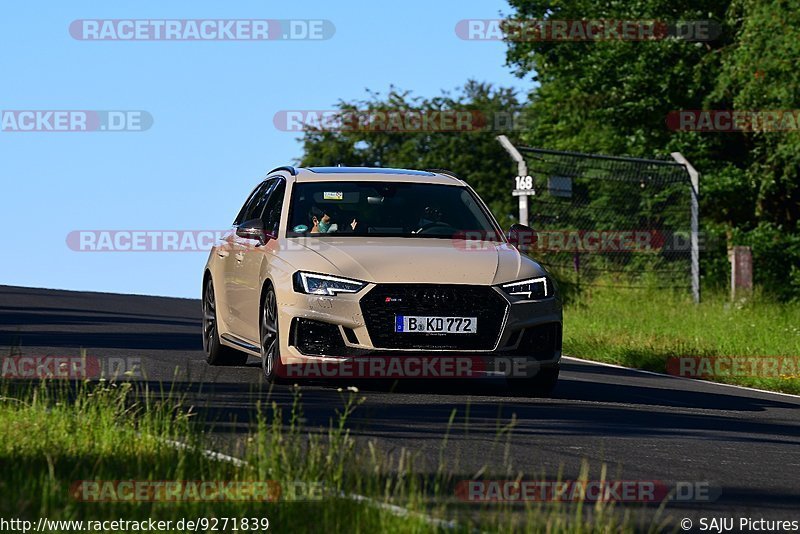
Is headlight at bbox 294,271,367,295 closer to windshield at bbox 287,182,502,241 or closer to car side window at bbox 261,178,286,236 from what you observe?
windshield at bbox 287,182,502,241

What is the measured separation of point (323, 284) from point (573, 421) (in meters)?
2.36

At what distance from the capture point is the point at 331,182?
46.0 ft

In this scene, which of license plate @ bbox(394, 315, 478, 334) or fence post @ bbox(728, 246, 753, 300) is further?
fence post @ bbox(728, 246, 753, 300)

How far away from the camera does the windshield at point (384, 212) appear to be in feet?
44.2

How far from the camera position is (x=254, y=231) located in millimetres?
13352

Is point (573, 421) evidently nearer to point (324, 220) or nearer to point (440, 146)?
point (324, 220)

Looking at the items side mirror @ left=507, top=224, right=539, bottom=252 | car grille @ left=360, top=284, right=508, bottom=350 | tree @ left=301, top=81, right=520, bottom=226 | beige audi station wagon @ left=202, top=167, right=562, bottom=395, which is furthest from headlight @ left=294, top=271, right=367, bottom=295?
tree @ left=301, top=81, right=520, bottom=226

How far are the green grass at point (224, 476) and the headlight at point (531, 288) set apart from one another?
3.40m

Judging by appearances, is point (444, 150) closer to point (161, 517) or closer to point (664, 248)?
point (664, 248)

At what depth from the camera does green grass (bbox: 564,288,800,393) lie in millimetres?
19000

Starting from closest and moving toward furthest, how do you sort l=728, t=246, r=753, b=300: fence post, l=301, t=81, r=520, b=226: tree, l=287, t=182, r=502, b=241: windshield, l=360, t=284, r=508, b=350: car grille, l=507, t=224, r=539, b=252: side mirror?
l=360, t=284, r=508, b=350: car grille → l=287, t=182, r=502, b=241: windshield → l=507, t=224, r=539, b=252: side mirror → l=728, t=246, r=753, b=300: fence post → l=301, t=81, r=520, b=226: tree

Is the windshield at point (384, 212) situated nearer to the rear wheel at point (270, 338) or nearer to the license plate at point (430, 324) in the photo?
the rear wheel at point (270, 338)

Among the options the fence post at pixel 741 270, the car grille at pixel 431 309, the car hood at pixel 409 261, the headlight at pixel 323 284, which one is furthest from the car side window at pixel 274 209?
the fence post at pixel 741 270

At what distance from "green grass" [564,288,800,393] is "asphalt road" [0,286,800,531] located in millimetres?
1132
